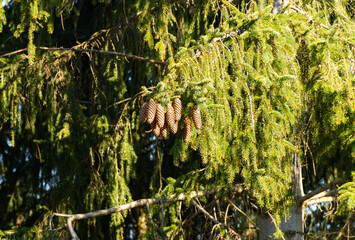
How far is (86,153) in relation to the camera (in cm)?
570

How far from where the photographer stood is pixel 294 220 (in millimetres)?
5066

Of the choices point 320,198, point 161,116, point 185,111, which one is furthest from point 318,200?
point 161,116

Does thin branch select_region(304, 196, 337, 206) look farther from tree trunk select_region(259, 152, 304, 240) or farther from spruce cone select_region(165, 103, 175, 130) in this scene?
spruce cone select_region(165, 103, 175, 130)

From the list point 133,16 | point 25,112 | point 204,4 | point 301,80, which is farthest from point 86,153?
point 301,80

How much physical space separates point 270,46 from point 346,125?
98 cm

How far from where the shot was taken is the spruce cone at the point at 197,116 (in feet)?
8.59

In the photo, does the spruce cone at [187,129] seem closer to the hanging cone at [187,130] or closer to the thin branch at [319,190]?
the hanging cone at [187,130]

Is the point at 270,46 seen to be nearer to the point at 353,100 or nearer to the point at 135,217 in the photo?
the point at 353,100

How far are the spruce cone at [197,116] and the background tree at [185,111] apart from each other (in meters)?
0.04

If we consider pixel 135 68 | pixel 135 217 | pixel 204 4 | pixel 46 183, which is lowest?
pixel 135 217

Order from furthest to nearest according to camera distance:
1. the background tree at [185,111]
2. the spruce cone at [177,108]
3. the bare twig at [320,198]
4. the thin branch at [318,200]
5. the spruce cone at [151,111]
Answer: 1. the thin branch at [318,200]
2. the bare twig at [320,198]
3. the background tree at [185,111]
4. the spruce cone at [177,108]
5. the spruce cone at [151,111]

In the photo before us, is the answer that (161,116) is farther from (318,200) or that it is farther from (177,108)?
(318,200)

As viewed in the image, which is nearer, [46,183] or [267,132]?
[267,132]

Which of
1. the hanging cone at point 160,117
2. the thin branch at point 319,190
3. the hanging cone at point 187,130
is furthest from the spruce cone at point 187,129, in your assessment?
the thin branch at point 319,190
